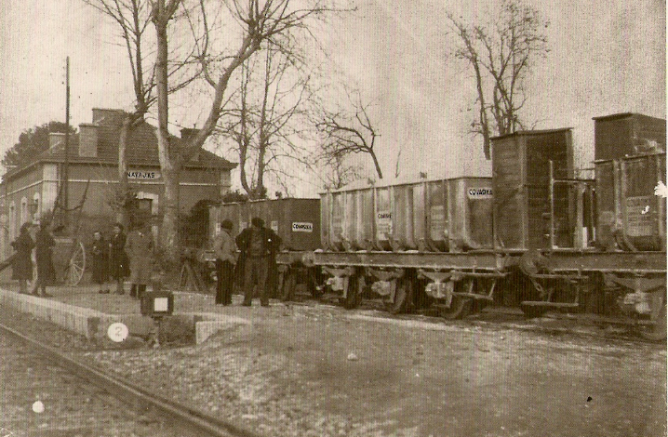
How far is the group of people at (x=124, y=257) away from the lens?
17078 mm

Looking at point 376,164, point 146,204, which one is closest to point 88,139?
point 146,204

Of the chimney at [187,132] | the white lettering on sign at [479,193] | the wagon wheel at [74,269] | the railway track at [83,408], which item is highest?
the chimney at [187,132]

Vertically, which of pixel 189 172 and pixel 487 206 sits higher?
pixel 189 172

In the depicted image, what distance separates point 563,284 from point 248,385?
599 cm

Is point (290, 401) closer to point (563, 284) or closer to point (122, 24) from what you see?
point (563, 284)

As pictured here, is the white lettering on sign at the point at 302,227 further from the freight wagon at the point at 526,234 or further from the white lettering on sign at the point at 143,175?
the white lettering on sign at the point at 143,175

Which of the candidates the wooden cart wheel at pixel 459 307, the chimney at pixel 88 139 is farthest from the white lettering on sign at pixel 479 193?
the chimney at pixel 88 139

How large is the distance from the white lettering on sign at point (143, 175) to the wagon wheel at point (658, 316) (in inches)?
1408

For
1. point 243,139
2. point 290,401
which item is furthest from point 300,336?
point 243,139

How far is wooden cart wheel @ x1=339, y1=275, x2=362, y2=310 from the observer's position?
17.5 metres

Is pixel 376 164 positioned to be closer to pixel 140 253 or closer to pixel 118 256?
pixel 118 256

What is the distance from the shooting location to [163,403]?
7344mm

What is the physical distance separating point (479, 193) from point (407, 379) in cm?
672

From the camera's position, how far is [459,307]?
1434 centimetres
